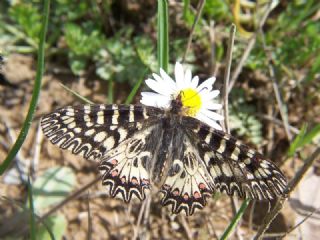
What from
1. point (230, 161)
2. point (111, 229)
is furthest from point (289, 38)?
point (111, 229)

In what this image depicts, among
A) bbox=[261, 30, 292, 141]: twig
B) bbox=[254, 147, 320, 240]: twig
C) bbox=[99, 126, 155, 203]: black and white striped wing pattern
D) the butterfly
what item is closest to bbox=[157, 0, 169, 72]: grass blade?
the butterfly

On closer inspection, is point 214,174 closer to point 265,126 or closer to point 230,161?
point 230,161

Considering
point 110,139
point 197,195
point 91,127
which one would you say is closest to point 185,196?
point 197,195

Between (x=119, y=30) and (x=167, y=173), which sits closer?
(x=167, y=173)

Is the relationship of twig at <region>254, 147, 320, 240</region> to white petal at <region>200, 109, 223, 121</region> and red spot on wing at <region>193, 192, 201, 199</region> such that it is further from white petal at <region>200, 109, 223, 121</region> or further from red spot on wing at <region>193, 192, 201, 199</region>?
white petal at <region>200, 109, 223, 121</region>

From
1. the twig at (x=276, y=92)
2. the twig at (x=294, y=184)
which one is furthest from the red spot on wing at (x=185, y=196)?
the twig at (x=276, y=92)

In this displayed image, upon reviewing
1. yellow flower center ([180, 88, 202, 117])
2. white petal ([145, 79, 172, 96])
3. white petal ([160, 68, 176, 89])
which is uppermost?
white petal ([160, 68, 176, 89])
